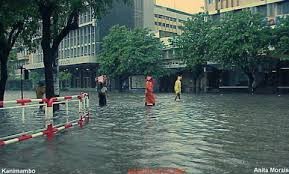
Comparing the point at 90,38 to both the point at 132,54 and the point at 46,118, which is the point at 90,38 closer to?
the point at 132,54

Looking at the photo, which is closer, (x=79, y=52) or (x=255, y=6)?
(x=255, y=6)

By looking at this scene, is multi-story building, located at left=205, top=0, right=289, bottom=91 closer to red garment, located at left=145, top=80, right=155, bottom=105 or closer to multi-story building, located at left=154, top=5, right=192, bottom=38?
red garment, located at left=145, top=80, right=155, bottom=105

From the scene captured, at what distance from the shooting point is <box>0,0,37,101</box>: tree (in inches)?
644

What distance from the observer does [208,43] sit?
171 ft

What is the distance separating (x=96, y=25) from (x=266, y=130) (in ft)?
215

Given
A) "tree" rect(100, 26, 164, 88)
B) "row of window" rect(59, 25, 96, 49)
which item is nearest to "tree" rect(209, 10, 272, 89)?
Answer: "tree" rect(100, 26, 164, 88)

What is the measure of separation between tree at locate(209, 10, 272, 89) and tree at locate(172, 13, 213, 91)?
10.7 ft

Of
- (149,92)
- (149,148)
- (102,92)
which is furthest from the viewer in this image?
(102,92)

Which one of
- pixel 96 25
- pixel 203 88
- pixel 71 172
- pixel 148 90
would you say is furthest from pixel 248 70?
pixel 71 172

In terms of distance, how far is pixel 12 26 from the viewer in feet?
69.7

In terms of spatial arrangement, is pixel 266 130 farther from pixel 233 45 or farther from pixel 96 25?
pixel 96 25

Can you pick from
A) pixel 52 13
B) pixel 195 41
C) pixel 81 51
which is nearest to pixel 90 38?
pixel 81 51

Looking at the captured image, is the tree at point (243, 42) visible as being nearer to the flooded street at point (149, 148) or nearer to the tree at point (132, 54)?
the tree at point (132, 54)

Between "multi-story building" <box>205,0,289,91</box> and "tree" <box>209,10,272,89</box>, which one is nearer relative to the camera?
"tree" <box>209,10,272,89</box>
